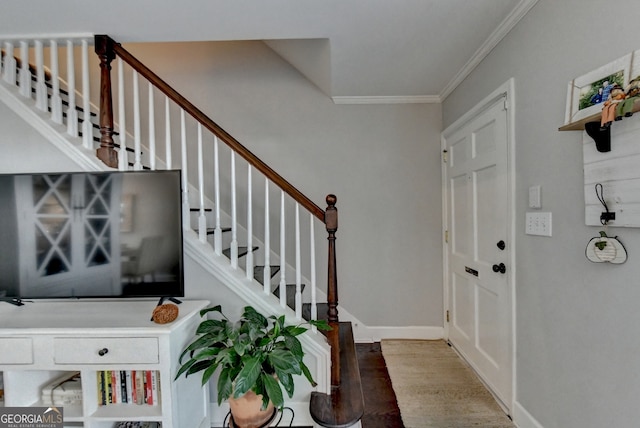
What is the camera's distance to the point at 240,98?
292 centimetres

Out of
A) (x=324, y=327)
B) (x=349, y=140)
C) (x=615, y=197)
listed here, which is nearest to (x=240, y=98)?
(x=349, y=140)

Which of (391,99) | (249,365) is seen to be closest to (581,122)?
(249,365)

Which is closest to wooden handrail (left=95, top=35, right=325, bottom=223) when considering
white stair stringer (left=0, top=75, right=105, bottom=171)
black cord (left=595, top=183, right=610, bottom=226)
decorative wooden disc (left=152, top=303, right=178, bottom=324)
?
white stair stringer (left=0, top=75, right=105, bottom=171)

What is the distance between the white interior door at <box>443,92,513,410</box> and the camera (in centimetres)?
189

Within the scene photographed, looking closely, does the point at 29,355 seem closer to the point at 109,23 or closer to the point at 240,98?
the point at 109,23

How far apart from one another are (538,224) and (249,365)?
1633 millimetres

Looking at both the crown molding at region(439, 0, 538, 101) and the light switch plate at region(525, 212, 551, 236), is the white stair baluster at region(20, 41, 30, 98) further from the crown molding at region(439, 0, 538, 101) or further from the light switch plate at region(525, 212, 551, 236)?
the light switch plate at region(525, 212, 551, 236)

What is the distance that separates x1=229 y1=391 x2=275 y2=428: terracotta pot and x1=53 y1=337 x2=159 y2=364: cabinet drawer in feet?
1.60

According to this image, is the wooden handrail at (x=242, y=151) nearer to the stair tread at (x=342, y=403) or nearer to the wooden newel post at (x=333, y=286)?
A: the wooden newel post at (x=333, y=286)

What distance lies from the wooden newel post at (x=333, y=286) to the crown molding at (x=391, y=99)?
4.81 feet

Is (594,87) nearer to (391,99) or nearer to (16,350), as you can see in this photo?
(391,99)

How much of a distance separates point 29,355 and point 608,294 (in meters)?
2.63

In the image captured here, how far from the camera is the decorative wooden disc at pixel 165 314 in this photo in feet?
5.03

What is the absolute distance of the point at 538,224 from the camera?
5.17 feet
